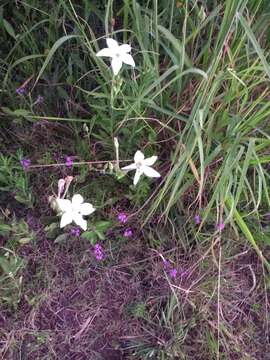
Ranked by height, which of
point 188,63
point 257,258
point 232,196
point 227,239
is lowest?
point 257,258

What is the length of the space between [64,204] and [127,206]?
41cm

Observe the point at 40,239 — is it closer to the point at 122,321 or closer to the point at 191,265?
the point at 122,321

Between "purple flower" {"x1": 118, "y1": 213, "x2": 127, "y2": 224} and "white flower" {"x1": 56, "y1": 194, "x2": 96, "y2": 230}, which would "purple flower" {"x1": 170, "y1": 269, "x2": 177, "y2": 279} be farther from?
"white flower" {"x1": 56, "y1": 194, "x2": 96, "y2": 230}

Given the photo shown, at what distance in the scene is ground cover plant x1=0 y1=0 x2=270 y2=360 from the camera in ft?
4.48

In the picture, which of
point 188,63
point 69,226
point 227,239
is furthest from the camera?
point 227,239

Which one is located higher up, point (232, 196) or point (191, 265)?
point (232, 196)

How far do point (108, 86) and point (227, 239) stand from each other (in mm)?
619

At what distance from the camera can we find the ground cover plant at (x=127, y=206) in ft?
4.48

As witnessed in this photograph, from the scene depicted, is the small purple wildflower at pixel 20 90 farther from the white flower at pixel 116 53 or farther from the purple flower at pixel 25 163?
the white flower at pixel 116 53

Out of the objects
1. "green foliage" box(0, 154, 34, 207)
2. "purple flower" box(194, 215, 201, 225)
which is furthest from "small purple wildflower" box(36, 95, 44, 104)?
"purple flower" box(194, 215, 201, 225)

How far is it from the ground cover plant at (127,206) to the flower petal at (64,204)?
0.22 meters

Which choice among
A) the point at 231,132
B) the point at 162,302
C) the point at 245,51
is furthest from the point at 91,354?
the point at 245,51

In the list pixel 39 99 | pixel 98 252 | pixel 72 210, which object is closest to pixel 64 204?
pixel 72 210

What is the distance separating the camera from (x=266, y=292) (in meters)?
1.55
